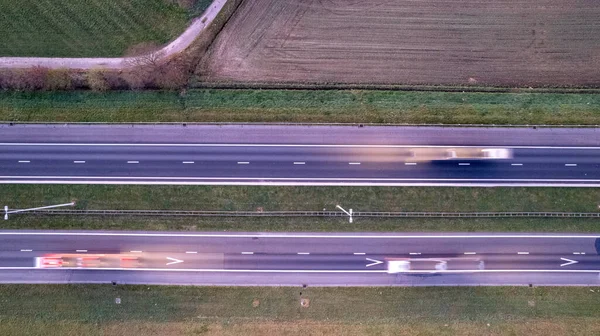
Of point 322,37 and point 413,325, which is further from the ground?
point 322,37

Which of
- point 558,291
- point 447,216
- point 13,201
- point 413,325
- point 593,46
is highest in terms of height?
point 593,46

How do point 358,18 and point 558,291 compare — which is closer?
point 558,291

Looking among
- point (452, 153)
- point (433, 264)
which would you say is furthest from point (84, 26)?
point (433, 264)

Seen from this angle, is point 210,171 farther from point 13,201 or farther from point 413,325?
Result: point 413,325

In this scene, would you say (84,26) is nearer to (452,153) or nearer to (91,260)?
(91,260)

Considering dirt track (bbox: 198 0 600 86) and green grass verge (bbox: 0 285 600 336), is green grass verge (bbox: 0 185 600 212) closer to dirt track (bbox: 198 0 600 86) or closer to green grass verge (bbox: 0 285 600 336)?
green grass verge (bbox: 0 285 600 336)

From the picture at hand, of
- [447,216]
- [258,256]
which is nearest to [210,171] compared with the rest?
[258,256]

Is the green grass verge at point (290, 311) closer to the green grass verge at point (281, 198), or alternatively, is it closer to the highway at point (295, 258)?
the highway at point (295, 258)
